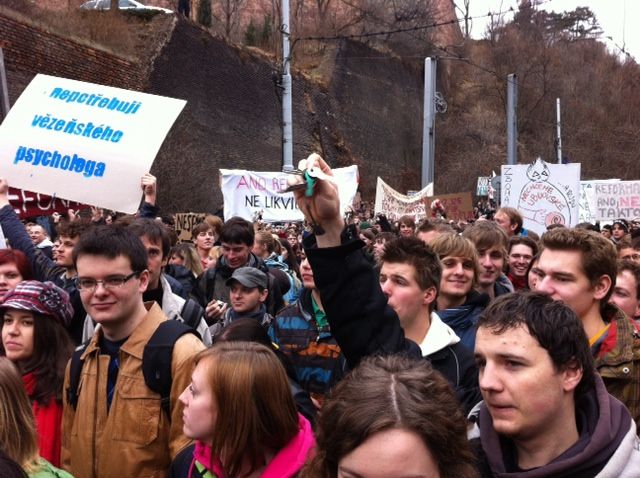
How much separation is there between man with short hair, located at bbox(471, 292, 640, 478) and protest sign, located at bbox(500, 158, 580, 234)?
845 centimetres

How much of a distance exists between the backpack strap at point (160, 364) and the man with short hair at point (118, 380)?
1 cm

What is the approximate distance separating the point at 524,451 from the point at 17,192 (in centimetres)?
410

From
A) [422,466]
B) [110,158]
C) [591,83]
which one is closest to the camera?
[422,466]

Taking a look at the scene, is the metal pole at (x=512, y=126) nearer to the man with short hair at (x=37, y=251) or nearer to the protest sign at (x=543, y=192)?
the protest sign at (x=543, y=192)

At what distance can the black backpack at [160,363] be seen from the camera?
2.57 meters

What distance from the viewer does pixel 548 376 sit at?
1896 mm

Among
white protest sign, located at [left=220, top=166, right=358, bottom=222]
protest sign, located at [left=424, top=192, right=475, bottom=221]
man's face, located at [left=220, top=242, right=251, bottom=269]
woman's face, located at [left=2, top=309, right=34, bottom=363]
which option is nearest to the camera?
woman's face, located at [left=2, top=309, right=34, bottom=363]

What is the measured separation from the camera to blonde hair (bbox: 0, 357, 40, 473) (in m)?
2.17

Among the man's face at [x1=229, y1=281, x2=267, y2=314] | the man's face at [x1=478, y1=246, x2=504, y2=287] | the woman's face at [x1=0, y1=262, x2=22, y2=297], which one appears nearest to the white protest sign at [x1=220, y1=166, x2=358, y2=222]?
the man's face at [x1=478, y1=246, x2=504, y2=287]

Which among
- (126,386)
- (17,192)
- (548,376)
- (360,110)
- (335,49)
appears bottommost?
(126,386)

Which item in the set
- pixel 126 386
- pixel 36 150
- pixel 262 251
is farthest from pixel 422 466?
pixel 262 251

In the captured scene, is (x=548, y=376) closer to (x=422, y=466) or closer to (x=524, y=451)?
(x=524, y=451)

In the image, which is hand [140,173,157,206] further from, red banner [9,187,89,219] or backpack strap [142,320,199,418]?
backpack strap [142,320,199,418]

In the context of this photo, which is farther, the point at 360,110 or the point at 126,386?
the point at 360,110
